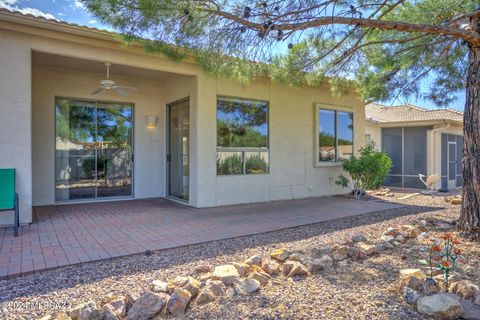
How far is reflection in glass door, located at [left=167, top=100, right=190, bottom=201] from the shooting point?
7918 mm

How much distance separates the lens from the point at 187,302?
8.73ft

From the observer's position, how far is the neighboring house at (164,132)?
722 centimetres

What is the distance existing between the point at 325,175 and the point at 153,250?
650 centimetres

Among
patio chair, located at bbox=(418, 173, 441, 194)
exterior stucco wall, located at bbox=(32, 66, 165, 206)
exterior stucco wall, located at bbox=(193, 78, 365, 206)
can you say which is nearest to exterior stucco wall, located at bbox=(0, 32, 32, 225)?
exterior stucco wall, located at bbox=(32, 66, 165, 206)

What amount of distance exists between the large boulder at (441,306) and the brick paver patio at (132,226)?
2.92 meters

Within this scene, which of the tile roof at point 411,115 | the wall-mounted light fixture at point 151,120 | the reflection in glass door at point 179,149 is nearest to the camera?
the reflection in glass door at point 179,149

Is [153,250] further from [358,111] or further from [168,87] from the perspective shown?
[358,111]

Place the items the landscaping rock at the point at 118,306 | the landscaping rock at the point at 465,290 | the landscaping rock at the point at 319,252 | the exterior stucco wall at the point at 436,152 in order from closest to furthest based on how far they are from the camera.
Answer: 1. the landscaping rock at the point at 118,306
2. the landscaping rock at the point at 465,290
3. the landscaping rock at the point at 319,252
4. the exterior stucco wall at the point at 436,152

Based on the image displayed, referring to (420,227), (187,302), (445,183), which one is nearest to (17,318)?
(187,302)

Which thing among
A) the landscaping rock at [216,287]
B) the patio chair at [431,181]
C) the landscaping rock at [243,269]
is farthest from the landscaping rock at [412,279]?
the patio chair at [431,181]

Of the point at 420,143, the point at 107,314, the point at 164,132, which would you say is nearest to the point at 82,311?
the point at 107,314

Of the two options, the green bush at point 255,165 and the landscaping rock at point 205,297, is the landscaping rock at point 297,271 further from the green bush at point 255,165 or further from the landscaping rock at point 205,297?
the green bush at point 255,165

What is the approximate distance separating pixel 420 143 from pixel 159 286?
1338cm

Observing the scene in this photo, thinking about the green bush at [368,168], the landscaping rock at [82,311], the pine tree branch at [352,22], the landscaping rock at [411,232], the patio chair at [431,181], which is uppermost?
the pine tree branch at [352,22]
